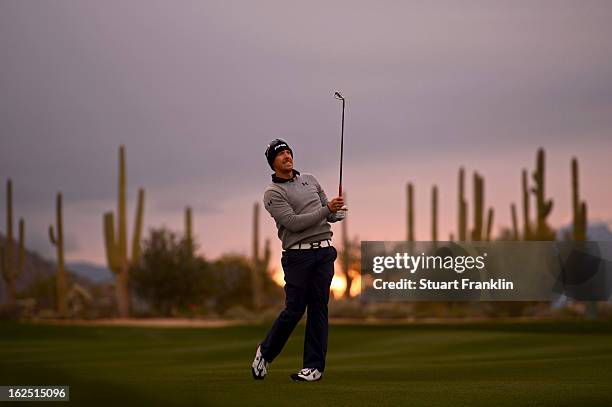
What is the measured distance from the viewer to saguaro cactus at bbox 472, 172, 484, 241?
42938 millimetres

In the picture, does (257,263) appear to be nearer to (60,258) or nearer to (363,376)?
(60,258)

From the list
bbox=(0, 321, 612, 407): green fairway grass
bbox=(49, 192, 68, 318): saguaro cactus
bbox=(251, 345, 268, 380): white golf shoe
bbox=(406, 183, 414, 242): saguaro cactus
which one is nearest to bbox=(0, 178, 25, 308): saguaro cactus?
bbox=(49, 192, 68, 318): saguaro cactus

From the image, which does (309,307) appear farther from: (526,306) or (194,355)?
(526,306)

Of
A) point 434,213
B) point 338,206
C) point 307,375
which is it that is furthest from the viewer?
point 434,213

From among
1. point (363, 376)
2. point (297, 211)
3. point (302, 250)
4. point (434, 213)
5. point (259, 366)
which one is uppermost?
point (434, 213)

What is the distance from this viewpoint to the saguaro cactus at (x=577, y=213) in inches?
1656

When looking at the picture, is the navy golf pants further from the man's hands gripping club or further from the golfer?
the man's hands gripping club

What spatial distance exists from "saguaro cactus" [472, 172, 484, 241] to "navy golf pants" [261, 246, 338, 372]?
113ft

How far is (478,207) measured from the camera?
43031mm

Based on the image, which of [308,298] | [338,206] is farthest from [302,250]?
[338,206]

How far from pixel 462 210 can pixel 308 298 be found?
3596 cm

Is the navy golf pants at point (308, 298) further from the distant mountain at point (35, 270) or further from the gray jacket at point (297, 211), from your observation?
the distant mountain at point (35, 270)

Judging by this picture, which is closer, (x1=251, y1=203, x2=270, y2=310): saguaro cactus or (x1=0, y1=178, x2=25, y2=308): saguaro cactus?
(x1=0, y1=178, x2=25, y2=308): saguaro cactus

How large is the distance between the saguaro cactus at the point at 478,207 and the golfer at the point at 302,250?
113ft
